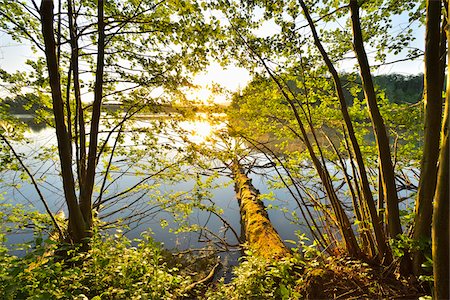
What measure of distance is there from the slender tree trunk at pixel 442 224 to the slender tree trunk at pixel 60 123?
9.07ft

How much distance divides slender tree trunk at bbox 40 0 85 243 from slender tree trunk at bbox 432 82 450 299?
2.76 m

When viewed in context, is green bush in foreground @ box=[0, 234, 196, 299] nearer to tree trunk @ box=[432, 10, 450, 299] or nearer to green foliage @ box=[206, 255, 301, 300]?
green foliage @ box=[206, 255, 301, 300]

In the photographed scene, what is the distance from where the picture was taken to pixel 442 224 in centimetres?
96

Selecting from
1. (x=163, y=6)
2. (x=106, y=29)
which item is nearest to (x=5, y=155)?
(x=106, y=29)

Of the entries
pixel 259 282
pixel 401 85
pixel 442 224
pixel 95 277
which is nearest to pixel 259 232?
pixel 259 282

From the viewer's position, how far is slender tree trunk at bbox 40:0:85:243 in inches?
71.7

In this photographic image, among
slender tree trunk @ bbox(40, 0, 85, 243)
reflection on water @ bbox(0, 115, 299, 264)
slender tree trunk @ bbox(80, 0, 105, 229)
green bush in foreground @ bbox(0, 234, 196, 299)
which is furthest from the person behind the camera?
reflection on water @ bbox(0, 115, 299, 264)

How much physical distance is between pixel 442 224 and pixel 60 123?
9.69 ft

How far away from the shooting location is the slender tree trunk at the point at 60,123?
1.82 m

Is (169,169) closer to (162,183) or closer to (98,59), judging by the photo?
(162,183)

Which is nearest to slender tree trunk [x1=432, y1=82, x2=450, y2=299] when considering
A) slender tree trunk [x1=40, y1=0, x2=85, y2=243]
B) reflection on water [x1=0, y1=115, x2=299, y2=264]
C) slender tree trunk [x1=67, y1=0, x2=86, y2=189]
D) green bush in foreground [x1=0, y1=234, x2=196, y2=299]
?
green bush in foreground [x1=0, y1=234, x2=196, y2=299]

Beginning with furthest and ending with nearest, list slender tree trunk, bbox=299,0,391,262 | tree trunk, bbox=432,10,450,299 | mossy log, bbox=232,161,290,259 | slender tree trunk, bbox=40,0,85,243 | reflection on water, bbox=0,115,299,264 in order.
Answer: reflection on water, bbox=0,115,299,264 < mossy log, bbox=232,161,290,259 < slender tree trunk, bbox=299,0,391,262 < slender tree trunk, bbox=40,0,85,243 < tree trunk, bbox=432,10,450,299

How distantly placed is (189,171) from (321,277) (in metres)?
3.35

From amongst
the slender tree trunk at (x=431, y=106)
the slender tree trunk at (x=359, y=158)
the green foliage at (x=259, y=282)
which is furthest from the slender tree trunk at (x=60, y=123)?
the slender tree trunk at (x=431, y=106)
